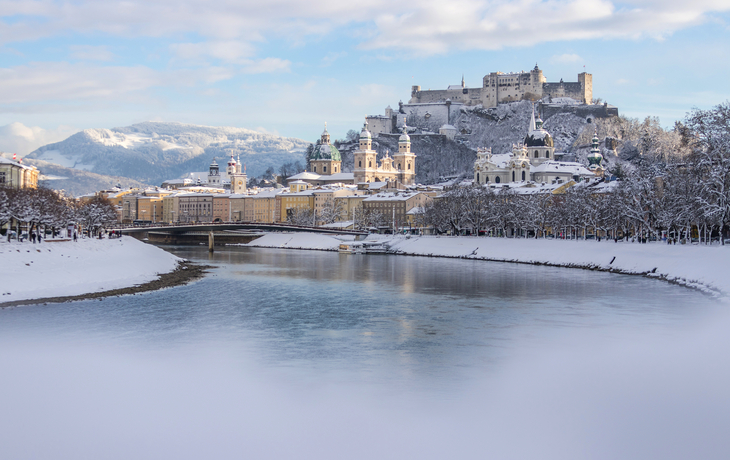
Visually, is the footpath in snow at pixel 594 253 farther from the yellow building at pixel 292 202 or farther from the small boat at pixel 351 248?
the yellow building at pixel 292 202

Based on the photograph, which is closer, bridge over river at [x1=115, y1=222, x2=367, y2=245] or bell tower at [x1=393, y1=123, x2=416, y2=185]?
bridge over river at [x1=115, y1=222, x2=367, y2=245]

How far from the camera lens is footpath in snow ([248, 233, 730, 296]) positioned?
109ft

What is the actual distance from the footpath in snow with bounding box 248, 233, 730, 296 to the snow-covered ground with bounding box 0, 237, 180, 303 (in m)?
23.9

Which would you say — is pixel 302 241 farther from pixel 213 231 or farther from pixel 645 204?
pixel 645 204

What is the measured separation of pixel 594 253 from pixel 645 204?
4.51m

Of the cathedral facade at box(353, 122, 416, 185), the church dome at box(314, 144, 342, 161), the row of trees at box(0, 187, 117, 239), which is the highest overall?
the church dome at box(314, 144, 342, 161)

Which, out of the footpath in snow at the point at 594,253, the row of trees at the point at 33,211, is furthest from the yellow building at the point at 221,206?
the row of trees at the point at 33,211

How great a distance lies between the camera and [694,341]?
18844 mm

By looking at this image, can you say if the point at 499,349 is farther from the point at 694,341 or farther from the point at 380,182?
the point at 380,182

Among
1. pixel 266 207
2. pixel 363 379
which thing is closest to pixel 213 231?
pixel 266 207

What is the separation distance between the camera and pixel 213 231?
89.2 m

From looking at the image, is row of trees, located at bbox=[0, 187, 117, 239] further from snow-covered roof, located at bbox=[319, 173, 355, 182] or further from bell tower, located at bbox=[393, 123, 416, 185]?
bell tower, located at bbox=[393, 123, 416, 185]

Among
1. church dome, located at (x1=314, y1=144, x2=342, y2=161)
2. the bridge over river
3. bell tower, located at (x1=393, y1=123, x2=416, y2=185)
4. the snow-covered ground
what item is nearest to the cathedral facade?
bell tower, located at (x1=393, y1=123, x2=416, y2=185)

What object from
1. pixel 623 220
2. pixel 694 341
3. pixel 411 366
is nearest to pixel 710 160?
pixel 623 220
